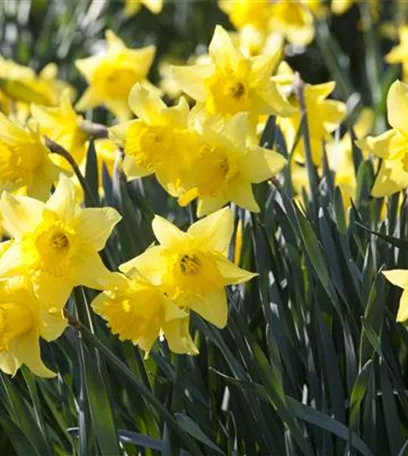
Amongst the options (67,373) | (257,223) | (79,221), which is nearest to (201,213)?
(257,223)

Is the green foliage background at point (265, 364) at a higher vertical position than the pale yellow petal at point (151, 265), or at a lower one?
lower

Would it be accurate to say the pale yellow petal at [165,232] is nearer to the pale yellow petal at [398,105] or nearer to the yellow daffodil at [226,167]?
the yellow daffodil at [226,167]

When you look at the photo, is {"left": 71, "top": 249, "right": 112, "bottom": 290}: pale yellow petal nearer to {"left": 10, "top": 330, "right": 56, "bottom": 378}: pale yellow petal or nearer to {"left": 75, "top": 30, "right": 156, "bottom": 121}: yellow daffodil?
{"left": 10, "top": 330, "right": 56, "bottom": 378}: pale yellow petal

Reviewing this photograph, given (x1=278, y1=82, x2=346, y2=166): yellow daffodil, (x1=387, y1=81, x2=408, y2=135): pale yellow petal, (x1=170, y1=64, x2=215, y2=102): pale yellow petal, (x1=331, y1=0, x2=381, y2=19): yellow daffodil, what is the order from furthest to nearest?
(x1=331, y1=0, x2=381, y2=19): yellow daffodil < (x1=278, y1=82, x2=346, y2=166): yellow daffodil < (x1=170, y1=64, x2=215, y2=102): pale yellow petal < (x1=387, y1=81, x2=408, y2=135): pale yellow petal

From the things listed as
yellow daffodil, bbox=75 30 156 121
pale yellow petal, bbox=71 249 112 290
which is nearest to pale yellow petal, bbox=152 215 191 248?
pale yellow petal, bbox=71 249 112 290

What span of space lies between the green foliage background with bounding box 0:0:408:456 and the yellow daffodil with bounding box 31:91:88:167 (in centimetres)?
20

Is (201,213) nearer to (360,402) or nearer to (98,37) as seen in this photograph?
(360,402)

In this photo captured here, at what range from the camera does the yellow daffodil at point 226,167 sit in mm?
1729

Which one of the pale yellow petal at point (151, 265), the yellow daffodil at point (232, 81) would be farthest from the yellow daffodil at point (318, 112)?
the pale yellow petal at point (151, 265)

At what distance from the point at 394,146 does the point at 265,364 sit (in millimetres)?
461

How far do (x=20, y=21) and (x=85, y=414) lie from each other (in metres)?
3.51

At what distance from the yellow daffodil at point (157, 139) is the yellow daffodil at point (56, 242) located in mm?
242

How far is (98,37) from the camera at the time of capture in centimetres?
513

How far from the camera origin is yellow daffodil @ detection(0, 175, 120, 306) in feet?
4.97
